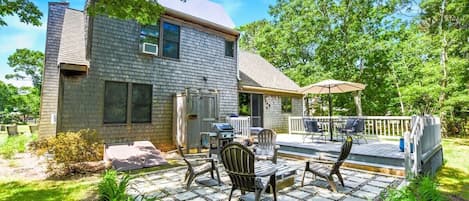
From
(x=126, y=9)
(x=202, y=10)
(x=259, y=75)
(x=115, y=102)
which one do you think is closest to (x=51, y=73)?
(x=115, y=102)

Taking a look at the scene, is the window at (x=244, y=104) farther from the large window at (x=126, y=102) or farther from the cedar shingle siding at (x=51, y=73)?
the cedar shingle siding at (x=51, y=73)

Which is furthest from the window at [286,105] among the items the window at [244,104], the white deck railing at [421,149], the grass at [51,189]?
the grass at [51,189]

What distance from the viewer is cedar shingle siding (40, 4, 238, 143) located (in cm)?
747

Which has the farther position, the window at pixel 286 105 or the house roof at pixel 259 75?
the window at pixel 286 105

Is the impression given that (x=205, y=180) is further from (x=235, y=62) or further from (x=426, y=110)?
(x=426, y=110)

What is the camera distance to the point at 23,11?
20.6ft

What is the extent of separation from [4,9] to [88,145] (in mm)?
3923

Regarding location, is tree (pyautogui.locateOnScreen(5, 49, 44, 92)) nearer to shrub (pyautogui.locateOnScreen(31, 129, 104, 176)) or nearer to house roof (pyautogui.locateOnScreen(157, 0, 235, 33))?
house roof (pyautogui.locateOnScreen(157, 0, 235, 33))

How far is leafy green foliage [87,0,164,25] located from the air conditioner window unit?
2705mm

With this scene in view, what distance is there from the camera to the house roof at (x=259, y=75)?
13044 mm

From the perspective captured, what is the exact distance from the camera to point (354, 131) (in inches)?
335

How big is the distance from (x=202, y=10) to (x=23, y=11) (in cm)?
655

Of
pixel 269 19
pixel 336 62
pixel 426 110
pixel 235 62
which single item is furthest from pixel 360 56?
pixel 235 62

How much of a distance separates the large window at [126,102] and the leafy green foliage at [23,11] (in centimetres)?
250
